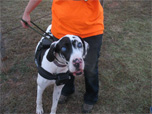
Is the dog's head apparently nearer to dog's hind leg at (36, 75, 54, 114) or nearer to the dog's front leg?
dog's hind leg at (36, 75, 54, 114)

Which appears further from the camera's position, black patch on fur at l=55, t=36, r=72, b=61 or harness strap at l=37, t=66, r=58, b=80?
harness strap at l=37, t=66, r=58, b=80

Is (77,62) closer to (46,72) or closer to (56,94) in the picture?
(46,72)

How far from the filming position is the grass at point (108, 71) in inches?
119

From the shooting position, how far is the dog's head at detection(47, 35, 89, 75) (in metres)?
1.71

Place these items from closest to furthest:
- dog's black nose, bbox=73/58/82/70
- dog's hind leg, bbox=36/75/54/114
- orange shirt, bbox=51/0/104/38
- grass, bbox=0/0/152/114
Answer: dog's black nose, bbox=73/58/82/70, orange shirt, bbox=51/0/104/38, dog's hind leg, bbox=36/75/54/114, grass, bbox=0/0/152/114

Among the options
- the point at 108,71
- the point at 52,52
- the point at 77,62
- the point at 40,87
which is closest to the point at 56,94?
the point at 40,87

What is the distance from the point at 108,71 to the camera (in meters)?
3.80

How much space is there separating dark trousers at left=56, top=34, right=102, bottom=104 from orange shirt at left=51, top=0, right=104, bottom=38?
0.47 feet

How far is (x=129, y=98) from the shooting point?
10.5 ft

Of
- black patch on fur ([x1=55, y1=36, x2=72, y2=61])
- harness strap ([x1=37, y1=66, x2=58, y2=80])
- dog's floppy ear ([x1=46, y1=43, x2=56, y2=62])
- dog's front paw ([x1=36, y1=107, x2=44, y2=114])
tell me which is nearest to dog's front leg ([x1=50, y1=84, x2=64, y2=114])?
dog's front paw ([x1=36, y1=107, x2=44, y2=114])

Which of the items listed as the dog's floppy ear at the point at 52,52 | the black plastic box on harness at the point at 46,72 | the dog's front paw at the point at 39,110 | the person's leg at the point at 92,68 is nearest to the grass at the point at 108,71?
the dog's front paw at the point at 39,110

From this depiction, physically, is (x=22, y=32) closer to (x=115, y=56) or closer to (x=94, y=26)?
(x=115, y=56)

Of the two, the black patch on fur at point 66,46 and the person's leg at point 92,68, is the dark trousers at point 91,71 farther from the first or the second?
the black patch on fur at point 66,46

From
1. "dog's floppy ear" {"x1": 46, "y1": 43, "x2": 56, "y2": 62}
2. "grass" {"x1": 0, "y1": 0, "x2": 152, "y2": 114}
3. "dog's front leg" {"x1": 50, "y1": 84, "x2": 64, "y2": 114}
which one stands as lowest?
"grass" {"x1": 0, "y1": 0, "x2": 152, "y2": 114}
